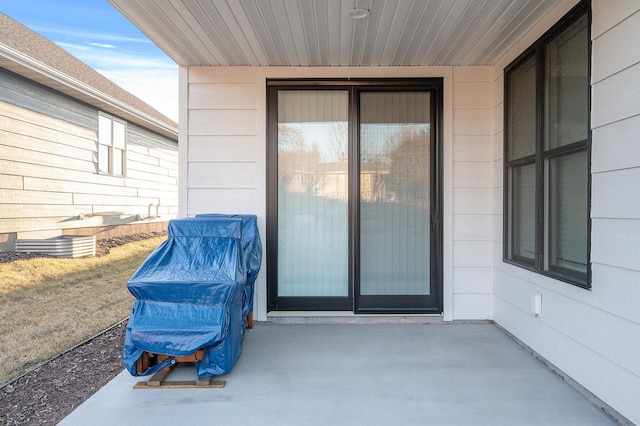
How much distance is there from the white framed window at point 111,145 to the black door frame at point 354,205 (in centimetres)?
622

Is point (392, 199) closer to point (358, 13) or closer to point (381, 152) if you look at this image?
point (381, 152)

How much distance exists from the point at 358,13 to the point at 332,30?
1.18 ft

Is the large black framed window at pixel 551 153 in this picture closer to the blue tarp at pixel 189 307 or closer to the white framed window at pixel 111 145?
the blue tarp at pixel 189 307

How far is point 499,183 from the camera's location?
3.98m

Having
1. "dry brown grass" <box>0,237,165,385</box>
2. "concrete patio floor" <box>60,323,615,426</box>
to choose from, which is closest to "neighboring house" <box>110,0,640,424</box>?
"concrete patio floor" <box>60,323,615,426</box>

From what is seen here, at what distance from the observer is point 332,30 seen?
Answer: 3.33 meters

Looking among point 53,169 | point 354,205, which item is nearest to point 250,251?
point 354,205

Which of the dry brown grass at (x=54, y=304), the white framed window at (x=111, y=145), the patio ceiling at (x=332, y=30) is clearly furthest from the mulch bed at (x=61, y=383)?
the white framed window at (x=111, y=145)

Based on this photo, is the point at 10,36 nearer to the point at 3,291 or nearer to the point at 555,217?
the point at 3,291

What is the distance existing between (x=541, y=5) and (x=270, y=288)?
3.20 m

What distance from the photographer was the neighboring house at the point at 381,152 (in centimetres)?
325

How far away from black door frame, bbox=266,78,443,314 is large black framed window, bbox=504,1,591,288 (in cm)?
63

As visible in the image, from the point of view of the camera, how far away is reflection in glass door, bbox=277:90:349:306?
4230 mm

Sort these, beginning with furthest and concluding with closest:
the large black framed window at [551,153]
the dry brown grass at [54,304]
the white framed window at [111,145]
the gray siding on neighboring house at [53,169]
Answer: the white framed window at [111,145] → the gray siding on neighboring house at [53,169] → the dry brown grass at [54,304] → the large black framed window at [551,153]
